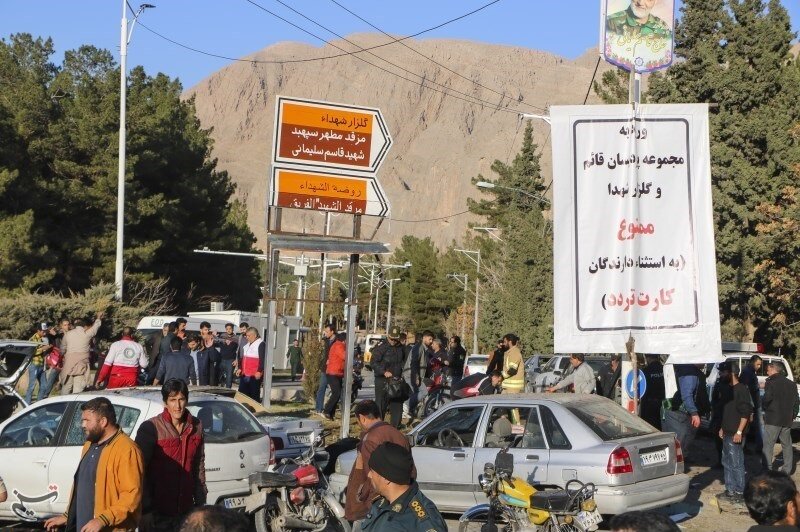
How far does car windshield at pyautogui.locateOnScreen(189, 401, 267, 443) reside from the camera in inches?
416

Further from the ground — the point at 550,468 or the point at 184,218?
the point at 184,218

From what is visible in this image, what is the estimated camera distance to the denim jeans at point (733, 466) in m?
13.5

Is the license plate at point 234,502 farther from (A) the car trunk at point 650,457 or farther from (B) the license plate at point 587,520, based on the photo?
(A) the car trunk at point 650,457

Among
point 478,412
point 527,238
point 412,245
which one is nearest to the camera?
point 478,412

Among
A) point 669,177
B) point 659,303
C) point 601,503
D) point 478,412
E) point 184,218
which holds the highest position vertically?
point 184,218

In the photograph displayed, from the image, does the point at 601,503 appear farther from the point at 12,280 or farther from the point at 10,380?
the point at 12,280

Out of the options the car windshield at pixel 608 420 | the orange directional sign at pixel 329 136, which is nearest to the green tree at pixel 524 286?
the orange directional sign at pixel 329 136

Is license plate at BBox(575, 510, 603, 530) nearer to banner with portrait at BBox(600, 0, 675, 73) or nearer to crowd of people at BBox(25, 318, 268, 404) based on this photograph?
banner with portrait at BBox(600, 0, 675, 73)

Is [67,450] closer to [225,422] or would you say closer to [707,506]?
[225,422]

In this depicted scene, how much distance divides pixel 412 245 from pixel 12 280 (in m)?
67.5

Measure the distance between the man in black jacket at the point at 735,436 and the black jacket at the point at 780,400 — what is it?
1.06 metres

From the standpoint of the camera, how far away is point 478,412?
11.7 meters

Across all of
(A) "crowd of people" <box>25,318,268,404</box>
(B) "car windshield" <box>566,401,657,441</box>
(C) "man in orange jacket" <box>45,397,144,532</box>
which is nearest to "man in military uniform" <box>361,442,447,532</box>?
(C) "man in orange jacket" <box>45,397,144,532</box>

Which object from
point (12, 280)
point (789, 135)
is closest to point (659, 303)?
point (789, 135)
